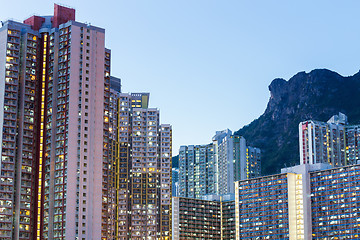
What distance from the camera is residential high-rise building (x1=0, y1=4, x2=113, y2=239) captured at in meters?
156

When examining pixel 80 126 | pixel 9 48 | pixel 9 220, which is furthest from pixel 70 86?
pixel 9 220

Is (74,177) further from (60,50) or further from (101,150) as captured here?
(60,50)

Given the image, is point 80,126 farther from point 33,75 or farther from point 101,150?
point 33,75

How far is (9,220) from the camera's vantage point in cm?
15850

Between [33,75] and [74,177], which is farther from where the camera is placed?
[33,75]

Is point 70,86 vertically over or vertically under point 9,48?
under

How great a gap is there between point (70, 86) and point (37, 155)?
18226mm

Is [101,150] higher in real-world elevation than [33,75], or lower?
lower

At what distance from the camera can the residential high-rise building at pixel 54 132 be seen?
156 meters

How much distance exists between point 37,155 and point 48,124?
7.74 metres

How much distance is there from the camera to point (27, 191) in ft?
532

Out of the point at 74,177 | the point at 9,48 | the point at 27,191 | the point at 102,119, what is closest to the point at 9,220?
the point at 27,191

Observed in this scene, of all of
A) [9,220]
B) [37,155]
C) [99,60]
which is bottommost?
[9,220]

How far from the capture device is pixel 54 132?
531ft
